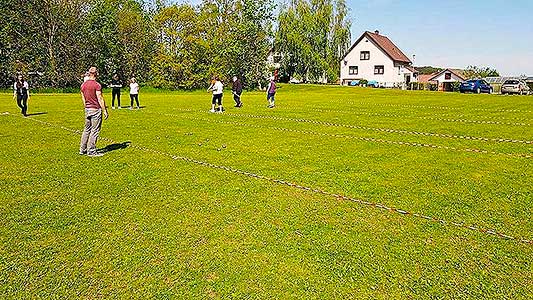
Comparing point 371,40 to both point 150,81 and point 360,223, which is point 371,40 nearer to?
point 150,81

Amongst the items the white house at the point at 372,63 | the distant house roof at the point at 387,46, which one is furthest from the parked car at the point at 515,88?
the distant house roof at the point at 387,46

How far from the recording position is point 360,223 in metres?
5.89

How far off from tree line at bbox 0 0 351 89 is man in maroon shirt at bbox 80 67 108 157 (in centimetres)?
4167

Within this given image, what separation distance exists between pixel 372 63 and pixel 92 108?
70.0m

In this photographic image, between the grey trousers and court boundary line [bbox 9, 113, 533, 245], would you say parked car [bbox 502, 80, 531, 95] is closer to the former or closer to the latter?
court boundary line [bbox 9, 113, 533, 245]

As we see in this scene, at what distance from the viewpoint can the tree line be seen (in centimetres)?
4697

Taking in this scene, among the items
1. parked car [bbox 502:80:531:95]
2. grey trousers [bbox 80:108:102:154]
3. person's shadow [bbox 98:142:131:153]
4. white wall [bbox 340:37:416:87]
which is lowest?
person's shadow [bbox 98:142:131:153]

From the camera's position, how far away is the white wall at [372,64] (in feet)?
245

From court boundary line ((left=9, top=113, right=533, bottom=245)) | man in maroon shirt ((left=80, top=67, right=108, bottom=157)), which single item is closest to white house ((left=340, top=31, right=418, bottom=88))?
man in maroon shirt ((left=80, top=67, right=108, bottom=157))

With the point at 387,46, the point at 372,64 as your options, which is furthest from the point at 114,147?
the point at 387,46

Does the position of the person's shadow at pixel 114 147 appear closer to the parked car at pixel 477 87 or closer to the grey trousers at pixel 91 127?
the grey trousers at pixel 91 127

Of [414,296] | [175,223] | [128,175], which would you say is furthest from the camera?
[128,175]

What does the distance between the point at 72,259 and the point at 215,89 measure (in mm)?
17488

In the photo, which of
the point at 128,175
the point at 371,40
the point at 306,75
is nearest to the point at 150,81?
the point at 306,75
